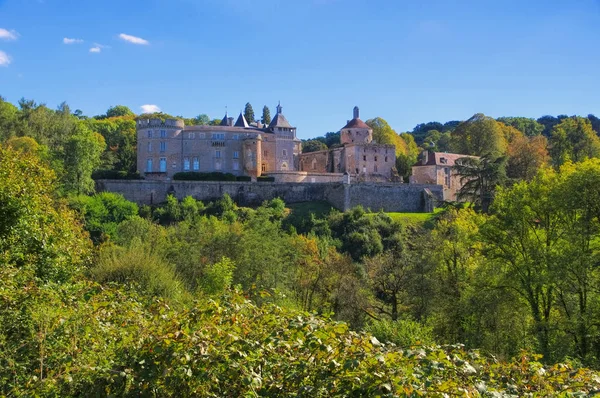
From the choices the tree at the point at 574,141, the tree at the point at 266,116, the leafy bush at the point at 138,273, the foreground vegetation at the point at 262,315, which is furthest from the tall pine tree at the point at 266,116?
the leafy bush at the point at 138,273

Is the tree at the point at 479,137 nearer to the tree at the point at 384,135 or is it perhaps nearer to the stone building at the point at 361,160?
the tree at the point at 384,135

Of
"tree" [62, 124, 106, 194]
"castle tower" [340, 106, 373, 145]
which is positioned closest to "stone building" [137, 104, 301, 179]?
"tree" [62, 124, 106, 194]

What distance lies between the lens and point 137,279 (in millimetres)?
19719

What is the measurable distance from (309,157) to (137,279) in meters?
40.1

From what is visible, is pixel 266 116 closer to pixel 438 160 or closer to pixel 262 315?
pixel 438 160

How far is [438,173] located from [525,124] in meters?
56.2

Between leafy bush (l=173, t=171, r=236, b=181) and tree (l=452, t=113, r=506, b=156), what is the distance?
89.8ft

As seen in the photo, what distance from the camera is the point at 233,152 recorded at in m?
51.1

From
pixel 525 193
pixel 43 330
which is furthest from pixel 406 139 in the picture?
pixel 43 330

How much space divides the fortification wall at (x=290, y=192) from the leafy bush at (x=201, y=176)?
1.64 m

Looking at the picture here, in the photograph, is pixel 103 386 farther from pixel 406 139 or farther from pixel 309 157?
pixel 406 139

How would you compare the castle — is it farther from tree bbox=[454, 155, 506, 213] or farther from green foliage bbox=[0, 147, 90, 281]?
green foliage bbox=[0, 147, 90, 281]

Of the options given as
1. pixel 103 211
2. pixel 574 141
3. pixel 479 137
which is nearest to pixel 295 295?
pixel 103 211

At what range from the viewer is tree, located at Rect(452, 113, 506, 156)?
6344 cm
